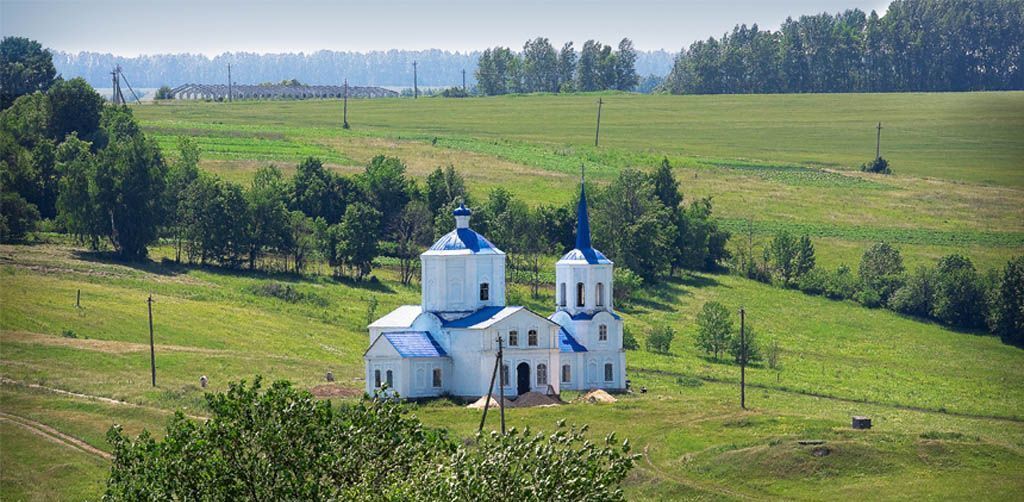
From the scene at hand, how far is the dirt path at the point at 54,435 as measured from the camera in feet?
210

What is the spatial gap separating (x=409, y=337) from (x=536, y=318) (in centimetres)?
604

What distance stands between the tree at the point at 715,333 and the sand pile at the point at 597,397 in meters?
19.0

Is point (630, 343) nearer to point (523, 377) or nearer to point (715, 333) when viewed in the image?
point (715, 333)

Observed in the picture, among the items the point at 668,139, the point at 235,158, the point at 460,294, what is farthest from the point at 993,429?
the point at 668,139

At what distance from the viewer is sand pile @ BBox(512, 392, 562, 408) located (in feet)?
248

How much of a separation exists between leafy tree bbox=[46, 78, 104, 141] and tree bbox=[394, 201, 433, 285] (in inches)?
1188

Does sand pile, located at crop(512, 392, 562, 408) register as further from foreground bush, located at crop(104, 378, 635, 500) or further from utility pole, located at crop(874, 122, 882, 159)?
utility pole, located at crop(874, 122, 882, 159)

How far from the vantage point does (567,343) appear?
8362 centimetres

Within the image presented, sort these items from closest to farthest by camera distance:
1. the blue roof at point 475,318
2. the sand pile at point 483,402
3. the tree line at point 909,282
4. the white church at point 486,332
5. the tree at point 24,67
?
the sand pile at point 483,402 → the white church at point 486,332 → the blue roof at point 475,318 → the tree line at point 909,282 → the tree at point 24,67

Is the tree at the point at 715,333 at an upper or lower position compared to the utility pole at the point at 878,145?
lower

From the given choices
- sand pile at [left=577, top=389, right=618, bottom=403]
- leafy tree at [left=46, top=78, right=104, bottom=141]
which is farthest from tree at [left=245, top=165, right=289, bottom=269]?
sand pile at [left=577, top=389, right=618, bottom=403]

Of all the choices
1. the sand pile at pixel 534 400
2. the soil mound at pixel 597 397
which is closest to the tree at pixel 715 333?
the soil mound at pixel 597 397

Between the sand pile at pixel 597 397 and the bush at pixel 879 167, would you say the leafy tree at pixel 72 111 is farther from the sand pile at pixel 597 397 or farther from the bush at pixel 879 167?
the bush at pixel 879 167

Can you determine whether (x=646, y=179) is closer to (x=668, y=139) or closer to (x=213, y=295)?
(x=213, y=295)
